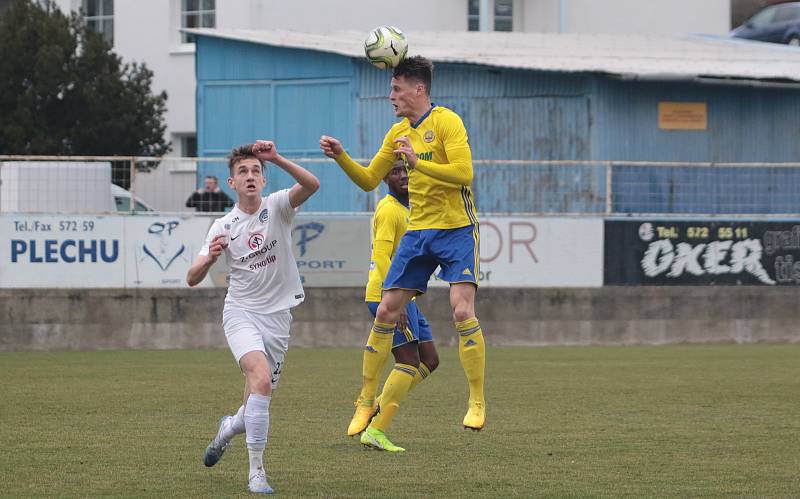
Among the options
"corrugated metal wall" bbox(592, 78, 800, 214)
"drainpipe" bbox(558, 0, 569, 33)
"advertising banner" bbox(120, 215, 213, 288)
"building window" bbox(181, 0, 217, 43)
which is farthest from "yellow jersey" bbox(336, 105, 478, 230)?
"drainpipe" bbox(558, 0, 569, 33)

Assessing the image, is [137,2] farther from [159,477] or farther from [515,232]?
[159,477]

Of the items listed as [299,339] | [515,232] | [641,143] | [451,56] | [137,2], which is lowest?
[299,339]

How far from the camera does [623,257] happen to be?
20.7 m

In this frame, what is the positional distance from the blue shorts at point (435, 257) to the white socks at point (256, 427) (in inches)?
73.7

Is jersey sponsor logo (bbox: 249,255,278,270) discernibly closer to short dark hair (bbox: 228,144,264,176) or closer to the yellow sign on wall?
short dark hair (bbox: 228,144,264,176)

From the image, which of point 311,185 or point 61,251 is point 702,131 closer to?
point 61,251

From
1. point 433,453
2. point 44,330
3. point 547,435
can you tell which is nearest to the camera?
point 433,453

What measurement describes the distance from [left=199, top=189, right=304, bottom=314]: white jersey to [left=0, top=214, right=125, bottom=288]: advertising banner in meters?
11.7

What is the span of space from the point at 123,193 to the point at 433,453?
37.5 feet

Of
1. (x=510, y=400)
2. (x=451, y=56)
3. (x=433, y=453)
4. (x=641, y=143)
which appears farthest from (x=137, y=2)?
(x=433, y=453)

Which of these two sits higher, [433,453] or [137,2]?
[137,2]

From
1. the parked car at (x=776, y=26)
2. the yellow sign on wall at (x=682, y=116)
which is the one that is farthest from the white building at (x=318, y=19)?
the yellow sign on wall at (x=682, y=116)

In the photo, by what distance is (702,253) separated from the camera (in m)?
20.9

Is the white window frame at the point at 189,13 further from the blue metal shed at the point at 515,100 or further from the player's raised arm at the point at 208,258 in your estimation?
the player's raised arm at the point at 208,258
